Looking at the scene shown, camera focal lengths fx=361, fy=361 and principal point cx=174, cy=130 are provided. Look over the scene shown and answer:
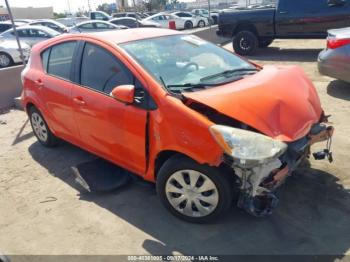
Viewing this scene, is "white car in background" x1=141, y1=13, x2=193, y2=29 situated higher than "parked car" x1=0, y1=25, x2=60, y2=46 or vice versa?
"parked car" x1=0, y1=25, x2=60, y2=46

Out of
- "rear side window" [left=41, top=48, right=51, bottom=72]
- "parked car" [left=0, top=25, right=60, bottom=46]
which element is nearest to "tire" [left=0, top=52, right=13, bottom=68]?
"parked car" [left=0, top=25, right=60, bottom=46]

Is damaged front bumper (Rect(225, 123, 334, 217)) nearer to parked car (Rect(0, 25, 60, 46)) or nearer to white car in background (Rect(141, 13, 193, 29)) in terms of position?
parked car (Rect(0, 25, 60, 46))

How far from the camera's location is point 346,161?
427 cm

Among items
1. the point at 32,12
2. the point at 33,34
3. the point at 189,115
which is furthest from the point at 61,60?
the point at 32,12

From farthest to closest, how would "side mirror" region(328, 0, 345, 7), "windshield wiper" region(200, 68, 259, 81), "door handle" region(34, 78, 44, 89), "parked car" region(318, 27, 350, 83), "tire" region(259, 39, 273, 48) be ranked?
"tire" region(259, 39, 273, 48)
"side mirror" region(328, 0, 345, 7)
"parked car" region(318, 27, 350, 83)
"door handle" region(34, 78, 44, 89)
"windshield wiper" region(200, 68, 259, 81)

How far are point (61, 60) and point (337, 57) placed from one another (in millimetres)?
4935

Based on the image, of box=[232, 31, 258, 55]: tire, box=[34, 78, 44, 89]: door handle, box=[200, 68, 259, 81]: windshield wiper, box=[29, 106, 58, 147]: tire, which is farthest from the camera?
box=[232, 31, 258, 55]: tire

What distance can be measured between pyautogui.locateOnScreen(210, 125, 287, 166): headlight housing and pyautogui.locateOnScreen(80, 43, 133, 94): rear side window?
3.73 ft

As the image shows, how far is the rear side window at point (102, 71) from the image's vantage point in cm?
361

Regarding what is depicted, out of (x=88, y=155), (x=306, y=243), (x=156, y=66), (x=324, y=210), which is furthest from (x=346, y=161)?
(x=88, y=155)

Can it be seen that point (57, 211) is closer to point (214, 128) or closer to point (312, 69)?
point (214, 128)

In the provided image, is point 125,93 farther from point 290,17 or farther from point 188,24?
point 188,24

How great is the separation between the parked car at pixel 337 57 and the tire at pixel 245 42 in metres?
5.14

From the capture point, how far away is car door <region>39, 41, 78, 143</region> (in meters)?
4.26
